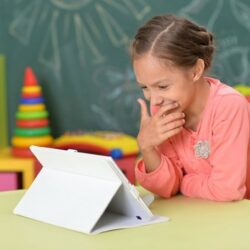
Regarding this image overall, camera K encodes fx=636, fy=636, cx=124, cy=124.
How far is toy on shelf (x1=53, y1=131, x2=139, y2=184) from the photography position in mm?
2799

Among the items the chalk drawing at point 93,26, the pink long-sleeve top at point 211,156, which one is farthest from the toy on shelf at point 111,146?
the pink long-sleeve top at point 211,156

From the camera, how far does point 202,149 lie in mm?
1579

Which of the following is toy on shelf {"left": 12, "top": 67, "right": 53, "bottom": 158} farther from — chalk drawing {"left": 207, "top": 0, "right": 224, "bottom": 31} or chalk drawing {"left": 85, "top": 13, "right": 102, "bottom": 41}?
chalk drawing {"left": 207, "top": 0, "right": 224, "bottom": 31}

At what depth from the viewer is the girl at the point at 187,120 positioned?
1488mm

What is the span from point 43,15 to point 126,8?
417 millimetres

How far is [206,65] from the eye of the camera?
1.61 metres

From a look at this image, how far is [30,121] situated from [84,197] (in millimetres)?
1675

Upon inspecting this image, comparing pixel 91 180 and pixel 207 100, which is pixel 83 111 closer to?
pixel 207 100

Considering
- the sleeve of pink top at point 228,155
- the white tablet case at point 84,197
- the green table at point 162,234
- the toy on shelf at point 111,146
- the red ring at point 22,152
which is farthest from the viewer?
the red ring at point 22,152

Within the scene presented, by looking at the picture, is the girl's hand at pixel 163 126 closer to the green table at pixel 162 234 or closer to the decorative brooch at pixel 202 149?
the decorative brooch at pixel 202 149

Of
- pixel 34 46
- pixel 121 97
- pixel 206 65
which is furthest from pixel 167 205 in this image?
pixel 34 46

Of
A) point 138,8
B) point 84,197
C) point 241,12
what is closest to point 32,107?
point 138,8

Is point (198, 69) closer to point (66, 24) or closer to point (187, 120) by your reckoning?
point (187, 120)

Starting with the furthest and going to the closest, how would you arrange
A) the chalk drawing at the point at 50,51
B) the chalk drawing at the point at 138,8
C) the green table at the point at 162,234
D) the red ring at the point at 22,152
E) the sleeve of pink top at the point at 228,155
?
the chalk drawing at the point at 50,51 → the chalk drawing at the point at 138,8 → the red ring at the point at 22,152 → the sleeve of pink top at the point at 228,155 → the green table at the point at 162,234
